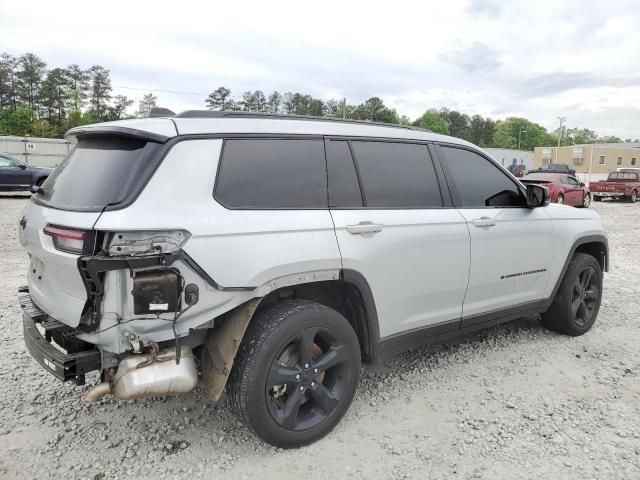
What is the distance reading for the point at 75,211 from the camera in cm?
246

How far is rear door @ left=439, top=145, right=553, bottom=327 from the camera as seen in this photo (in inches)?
147

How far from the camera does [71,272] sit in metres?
2.39

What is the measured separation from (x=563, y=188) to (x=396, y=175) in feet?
56.6

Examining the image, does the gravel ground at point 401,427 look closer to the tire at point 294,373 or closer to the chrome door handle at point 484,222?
the tire at point 294,373

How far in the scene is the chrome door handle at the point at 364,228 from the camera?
299cm

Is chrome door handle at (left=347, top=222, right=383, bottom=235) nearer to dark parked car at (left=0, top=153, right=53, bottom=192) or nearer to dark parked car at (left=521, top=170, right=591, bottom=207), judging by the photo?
dark parked car at (left=0, top=153, right=53, bottom=192)

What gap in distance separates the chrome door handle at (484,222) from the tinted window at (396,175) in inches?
13.7

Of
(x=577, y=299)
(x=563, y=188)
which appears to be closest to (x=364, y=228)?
(x=577, y=299)

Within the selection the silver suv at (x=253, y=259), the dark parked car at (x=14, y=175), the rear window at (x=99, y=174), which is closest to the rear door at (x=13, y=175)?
the dark parked car at (x=14, y=175)

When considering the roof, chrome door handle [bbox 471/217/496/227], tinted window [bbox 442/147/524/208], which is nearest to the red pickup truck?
tinted window [bbox 442/147/524/208]

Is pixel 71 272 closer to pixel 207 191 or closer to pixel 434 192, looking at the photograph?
pixel 207 191

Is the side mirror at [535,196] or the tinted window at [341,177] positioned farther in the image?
the side mirror at [535,196]

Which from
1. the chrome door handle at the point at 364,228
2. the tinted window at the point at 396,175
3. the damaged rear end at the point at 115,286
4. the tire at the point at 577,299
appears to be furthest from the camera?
the tire at the point at 577,299

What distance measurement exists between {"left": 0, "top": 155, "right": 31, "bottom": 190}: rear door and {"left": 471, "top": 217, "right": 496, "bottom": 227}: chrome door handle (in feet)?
54.9
